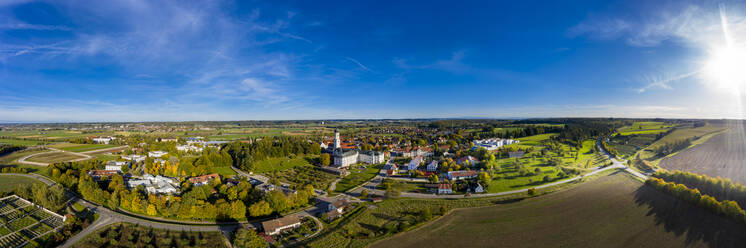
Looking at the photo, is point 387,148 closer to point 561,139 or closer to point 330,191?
point 330,191

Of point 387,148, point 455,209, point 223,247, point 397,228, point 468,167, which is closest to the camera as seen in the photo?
point 223,247

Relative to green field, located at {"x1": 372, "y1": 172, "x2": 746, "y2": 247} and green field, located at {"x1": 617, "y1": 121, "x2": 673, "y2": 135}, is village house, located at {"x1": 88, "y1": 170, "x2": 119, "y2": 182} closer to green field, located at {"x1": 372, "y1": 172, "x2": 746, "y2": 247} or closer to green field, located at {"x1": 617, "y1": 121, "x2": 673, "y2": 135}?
green field, located at {"x1": 372, "y1": 172, "x2": 746, "y2": 247}

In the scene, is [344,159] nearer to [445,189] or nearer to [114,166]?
[445,189]

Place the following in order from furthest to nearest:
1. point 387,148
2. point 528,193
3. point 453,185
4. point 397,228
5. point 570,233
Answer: point 387,148
point 453,185
point 528,193
point 397,228
point 570,233

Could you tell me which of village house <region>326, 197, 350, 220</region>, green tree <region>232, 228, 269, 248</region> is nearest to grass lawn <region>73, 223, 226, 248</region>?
green tree <region>232, 228, 269, 248</region>

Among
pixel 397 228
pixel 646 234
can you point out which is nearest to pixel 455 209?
pixel 397 228

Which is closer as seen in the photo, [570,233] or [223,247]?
[223,247]
